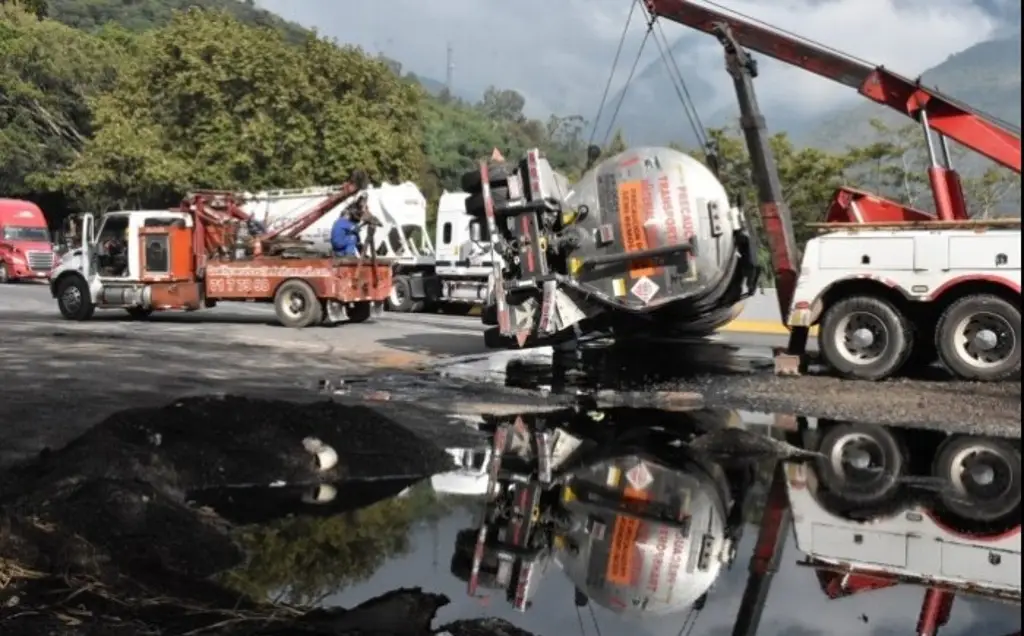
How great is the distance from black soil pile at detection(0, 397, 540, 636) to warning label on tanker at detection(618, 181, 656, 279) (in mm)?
5525

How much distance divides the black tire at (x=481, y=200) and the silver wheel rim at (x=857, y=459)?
18.4ft

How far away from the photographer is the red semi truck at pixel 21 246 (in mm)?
38375

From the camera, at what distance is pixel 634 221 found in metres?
13.1

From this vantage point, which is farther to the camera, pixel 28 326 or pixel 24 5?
pixel 28 326

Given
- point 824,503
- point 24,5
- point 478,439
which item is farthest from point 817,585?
point 24,5

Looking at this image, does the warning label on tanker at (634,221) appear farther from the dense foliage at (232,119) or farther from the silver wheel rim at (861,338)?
the dense foliage at (232,119)

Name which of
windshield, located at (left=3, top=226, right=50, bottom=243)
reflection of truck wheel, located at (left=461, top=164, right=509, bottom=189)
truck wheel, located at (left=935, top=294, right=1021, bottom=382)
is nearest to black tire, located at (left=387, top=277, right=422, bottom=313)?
reflection of truck wheel, located at (left=461, top=164, right=509, bottom=189)

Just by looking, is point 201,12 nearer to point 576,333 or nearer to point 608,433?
point 576,333

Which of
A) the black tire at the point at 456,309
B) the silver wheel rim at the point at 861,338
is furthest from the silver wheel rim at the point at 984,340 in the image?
the black tire at the point at 456,309

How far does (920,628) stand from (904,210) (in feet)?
29.3

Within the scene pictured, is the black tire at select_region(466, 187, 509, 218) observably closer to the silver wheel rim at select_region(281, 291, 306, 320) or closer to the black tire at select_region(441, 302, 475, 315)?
the silver wheel rim at select_region(281, 291, 306, 320)

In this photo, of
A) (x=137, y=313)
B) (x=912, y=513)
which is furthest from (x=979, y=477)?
(x=137, y=313)

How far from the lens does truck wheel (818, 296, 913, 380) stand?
12.3 m

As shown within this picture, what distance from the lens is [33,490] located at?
619 centimetres
